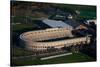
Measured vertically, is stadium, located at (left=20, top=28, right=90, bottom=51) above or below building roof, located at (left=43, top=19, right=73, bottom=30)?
below

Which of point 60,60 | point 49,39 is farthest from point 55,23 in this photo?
point 60,60

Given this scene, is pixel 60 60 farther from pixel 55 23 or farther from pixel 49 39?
pixel 55 23

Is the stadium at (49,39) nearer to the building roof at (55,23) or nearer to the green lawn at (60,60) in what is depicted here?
the building roof at (55,23)

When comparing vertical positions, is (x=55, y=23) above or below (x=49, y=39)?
above

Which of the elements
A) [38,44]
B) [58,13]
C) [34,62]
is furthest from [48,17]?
[34,62]

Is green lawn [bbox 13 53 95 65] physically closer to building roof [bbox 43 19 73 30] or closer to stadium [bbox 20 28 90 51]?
stadium [bbox 20 28 90 51]

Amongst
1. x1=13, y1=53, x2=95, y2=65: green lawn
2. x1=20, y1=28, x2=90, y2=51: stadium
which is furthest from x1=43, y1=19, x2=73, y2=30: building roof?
x1=13, y1=53, x2=95, y2=65: green lawn

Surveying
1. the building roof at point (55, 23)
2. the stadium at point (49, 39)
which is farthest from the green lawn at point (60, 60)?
the building roof at point (55, 23)
